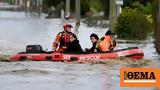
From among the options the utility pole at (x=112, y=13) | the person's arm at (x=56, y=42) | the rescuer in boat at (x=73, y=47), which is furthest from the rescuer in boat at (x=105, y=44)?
the utility pole at (x=112, y=13)

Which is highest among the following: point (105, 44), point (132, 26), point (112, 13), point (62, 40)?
point (112, 13)

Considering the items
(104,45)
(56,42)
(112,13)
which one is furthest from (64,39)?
(112,13)

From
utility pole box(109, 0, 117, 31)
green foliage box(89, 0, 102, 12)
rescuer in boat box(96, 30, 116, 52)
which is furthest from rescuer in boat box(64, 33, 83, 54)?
green foliage box(89, 0, 102, 12)

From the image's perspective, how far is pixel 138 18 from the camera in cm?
3919

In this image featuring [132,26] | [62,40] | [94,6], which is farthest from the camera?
[94,6]

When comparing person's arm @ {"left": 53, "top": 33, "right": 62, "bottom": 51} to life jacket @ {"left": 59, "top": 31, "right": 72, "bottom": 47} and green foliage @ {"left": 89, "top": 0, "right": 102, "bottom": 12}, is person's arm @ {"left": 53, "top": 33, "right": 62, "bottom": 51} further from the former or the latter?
green foliage @ {"left": 89, "top": 0, "right": 102, "bottom": 12}

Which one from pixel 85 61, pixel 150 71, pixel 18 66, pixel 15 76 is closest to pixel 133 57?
pixel 85 61

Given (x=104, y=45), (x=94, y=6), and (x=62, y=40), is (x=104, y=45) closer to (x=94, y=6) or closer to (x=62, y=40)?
(x=62, y=40)

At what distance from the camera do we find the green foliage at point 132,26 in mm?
38906

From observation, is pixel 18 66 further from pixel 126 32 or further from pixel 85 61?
pixel 126 32

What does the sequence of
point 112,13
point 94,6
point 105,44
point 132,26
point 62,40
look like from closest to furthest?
1. point 105,44
2. point 62,40
3. point 132,26
4. point 112,13
5. point 94,6

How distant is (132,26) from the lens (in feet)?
127

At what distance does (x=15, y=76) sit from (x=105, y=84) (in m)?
2.69

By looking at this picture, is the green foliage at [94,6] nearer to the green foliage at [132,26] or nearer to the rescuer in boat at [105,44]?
the green foliage at [132,26]
